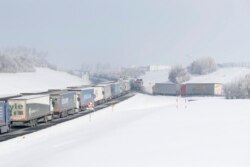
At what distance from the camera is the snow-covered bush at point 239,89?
321 feet

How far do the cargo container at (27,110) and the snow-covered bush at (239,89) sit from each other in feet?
217

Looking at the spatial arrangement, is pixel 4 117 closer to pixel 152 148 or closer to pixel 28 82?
pixel 152 148

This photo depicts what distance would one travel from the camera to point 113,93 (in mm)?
87812

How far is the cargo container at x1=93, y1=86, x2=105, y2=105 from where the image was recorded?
70.4m

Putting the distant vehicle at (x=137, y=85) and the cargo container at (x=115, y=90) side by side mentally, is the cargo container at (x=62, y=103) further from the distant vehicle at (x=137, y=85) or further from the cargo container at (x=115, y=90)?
the distant vehicle at (x=137, y=85)

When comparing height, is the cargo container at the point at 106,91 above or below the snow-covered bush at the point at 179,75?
below

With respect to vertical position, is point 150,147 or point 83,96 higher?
point 83,96

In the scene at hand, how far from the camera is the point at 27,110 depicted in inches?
1594

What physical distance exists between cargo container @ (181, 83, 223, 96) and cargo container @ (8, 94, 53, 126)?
7146cm

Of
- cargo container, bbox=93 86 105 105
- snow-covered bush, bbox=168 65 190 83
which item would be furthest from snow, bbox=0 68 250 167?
snow-covered bush, bbox=168 65 190 83

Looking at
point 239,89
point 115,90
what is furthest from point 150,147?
point 239,89

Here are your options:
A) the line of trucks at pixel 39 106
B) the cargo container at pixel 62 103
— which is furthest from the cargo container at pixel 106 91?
the cargo container at pixel 62 103

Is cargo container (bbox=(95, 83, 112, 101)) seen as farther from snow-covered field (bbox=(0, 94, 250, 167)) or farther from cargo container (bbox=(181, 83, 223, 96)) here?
snow-covered field (bbox=(0, 94, 250, 167))

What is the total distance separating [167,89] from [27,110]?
267 ft
